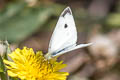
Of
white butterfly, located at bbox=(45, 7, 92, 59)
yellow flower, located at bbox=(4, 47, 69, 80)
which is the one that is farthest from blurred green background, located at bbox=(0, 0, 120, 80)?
white butterfly, located at bbox=(45, 7, 92, 59)

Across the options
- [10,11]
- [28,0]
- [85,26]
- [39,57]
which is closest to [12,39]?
[10,11]

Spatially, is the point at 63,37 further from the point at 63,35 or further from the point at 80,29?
the point at 80,29

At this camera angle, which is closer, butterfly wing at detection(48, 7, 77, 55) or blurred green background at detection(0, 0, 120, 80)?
butterfly wing at detection(48, 7, 77, 55)

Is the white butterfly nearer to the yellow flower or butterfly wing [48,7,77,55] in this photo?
butterfly wing [48,7,77,55]

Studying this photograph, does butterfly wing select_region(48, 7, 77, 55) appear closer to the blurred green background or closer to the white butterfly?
the white butterfly

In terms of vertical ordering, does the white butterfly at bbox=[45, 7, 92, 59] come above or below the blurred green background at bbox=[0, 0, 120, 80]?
below

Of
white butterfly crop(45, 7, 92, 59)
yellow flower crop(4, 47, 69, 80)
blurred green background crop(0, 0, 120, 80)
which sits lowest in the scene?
yellow flower crop(4, 47, 69, 80)

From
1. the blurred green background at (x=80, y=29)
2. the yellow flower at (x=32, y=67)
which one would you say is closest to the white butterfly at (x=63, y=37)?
the yellow flower at (x=32, y=67)
